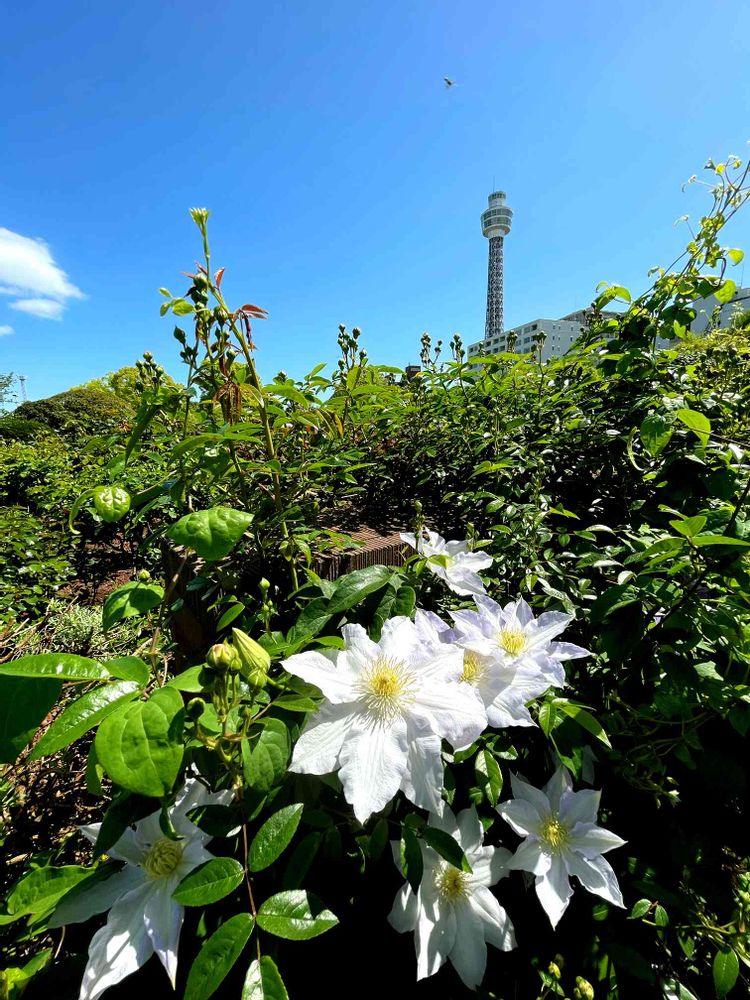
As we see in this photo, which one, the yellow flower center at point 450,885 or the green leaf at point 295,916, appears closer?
the green leaf at point 295,916

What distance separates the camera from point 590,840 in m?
0.75

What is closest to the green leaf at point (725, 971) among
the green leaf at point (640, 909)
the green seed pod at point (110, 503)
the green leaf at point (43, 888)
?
the green leaf at point (640, 909)

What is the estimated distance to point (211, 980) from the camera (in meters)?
0.49

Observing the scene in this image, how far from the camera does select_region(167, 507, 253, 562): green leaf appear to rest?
659mm

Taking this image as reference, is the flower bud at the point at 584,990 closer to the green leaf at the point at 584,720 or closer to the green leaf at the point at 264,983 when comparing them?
the green leaf at the point at 584,720

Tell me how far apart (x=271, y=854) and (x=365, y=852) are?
0.16 meters

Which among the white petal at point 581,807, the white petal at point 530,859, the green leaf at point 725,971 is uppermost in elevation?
the white petal at point 581,807

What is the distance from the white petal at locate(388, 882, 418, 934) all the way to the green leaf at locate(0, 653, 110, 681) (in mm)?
552

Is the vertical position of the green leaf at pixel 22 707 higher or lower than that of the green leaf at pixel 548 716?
higher

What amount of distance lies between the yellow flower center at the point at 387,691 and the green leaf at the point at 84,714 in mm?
318

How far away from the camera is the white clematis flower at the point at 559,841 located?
0.71 meters

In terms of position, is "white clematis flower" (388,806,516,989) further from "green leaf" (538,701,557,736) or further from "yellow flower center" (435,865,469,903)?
"green leaf" (538,701,557,736)

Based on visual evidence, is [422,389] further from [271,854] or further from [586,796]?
[271,854]

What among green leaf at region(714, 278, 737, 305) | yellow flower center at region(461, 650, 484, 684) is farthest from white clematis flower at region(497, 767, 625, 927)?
green leaf at region(714, 278, 737, 305)
